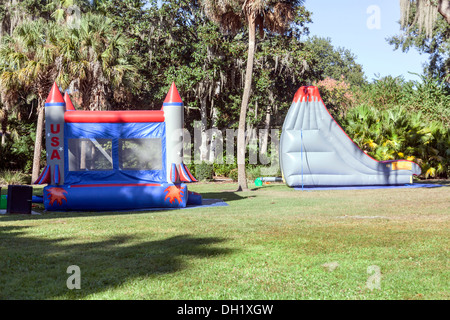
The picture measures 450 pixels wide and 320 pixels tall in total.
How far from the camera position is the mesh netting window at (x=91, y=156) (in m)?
13.9

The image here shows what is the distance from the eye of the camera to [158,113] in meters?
13.8

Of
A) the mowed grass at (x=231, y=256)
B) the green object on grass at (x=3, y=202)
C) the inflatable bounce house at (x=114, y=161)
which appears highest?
the inflatable bounce house at (x=114, y=161)

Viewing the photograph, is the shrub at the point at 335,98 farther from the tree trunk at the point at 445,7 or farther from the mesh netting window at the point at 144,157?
the mesh netting window at the point at 144,157

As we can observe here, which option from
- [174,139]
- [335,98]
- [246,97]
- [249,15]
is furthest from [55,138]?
[335,98]

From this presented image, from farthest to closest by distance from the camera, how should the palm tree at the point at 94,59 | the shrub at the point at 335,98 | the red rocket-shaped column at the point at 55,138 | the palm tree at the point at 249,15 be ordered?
1. the shrub at the point at 335,98
2. the palm tree at the point at 94,59
3. the palm tree at the point at 249,15
4. the red rocket-shaped column at the point at 55,138

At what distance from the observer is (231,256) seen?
21.6 ft

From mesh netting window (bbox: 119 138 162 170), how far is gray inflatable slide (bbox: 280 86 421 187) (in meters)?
6.75

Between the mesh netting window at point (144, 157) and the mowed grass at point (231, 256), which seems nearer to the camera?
the mowed grass at point (231, 256)

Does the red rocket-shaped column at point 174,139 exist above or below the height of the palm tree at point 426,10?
below

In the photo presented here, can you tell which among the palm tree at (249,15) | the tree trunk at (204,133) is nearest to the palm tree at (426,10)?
the palm tree at (249,15)

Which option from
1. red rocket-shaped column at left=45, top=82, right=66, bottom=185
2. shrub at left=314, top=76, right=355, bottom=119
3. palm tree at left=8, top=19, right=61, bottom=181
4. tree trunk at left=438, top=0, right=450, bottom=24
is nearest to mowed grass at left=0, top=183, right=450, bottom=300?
red rocket-shaped column at left=45, top=82, right=66, bottom=185

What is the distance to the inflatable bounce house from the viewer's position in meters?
13.4
